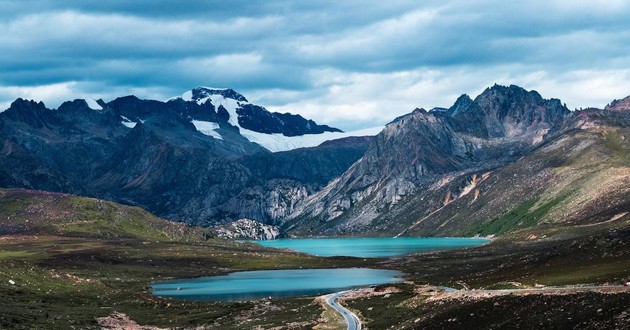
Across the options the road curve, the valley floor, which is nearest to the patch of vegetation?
the valley floor

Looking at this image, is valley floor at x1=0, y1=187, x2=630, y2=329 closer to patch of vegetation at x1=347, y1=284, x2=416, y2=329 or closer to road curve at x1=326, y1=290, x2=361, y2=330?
patch of vegetation at x1=347, y1=284, x2=416, y2=329

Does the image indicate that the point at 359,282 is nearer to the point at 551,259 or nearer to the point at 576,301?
the point at 551,259

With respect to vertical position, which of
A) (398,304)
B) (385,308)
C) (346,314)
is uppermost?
(398,304)

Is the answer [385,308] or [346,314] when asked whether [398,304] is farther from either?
[346,314]

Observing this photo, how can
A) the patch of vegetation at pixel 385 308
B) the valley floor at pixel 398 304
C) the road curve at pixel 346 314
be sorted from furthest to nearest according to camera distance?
the road curve at pixel 346 314, the patch of vegetation at pixel 385 308, the valley floor at pixel 398 304

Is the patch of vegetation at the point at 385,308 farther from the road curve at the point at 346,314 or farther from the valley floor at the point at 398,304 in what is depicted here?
the road curve at the point at 346,314

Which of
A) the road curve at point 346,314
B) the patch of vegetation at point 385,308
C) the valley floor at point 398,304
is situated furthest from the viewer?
the road curve at point 346,314

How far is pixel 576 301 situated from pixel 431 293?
4298cm

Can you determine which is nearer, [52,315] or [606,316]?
[606,316]

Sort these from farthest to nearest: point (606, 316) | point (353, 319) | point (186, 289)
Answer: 1. point (186, 289)
2. point (353, 319)
3. point (606, 316)

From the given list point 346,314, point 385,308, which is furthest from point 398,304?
point 346,314

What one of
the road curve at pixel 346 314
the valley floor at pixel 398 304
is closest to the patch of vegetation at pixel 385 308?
the valley floor at pixel 398 304

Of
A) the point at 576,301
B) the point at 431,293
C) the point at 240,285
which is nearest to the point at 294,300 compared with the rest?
the point at 431,293

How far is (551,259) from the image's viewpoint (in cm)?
14100
